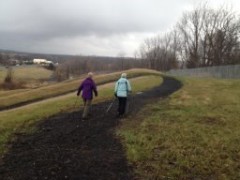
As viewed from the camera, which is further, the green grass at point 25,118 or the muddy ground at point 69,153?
the green grass at point 25,118

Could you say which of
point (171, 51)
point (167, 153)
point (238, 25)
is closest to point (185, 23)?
point (238, 25)

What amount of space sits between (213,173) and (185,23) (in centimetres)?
9922

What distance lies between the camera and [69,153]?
14805mm

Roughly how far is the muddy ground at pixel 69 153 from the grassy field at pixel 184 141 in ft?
1.85

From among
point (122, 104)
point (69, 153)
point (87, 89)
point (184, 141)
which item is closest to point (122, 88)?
point (122, 104)

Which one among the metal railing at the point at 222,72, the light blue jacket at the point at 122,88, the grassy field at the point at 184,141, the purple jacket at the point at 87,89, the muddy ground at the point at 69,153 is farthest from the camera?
the metal railing at the point at 222,72

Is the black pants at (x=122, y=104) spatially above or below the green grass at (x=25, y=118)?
above

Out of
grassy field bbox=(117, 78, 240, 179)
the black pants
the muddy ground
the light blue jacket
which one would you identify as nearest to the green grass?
the muddy ground

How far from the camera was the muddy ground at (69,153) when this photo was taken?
41.5 feet

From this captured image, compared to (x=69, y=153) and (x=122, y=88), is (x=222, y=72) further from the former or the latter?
(x=69, y=153)

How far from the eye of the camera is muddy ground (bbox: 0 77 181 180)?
12641mm

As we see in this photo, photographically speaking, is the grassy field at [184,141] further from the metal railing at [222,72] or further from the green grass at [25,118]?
the metal railing at [222,72]

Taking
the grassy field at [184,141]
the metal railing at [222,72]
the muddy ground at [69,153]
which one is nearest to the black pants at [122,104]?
the muddy ground at [69,153]

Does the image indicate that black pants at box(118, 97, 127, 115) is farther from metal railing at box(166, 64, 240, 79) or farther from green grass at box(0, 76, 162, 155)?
metal railing at box(166, 64, 240, 79)
